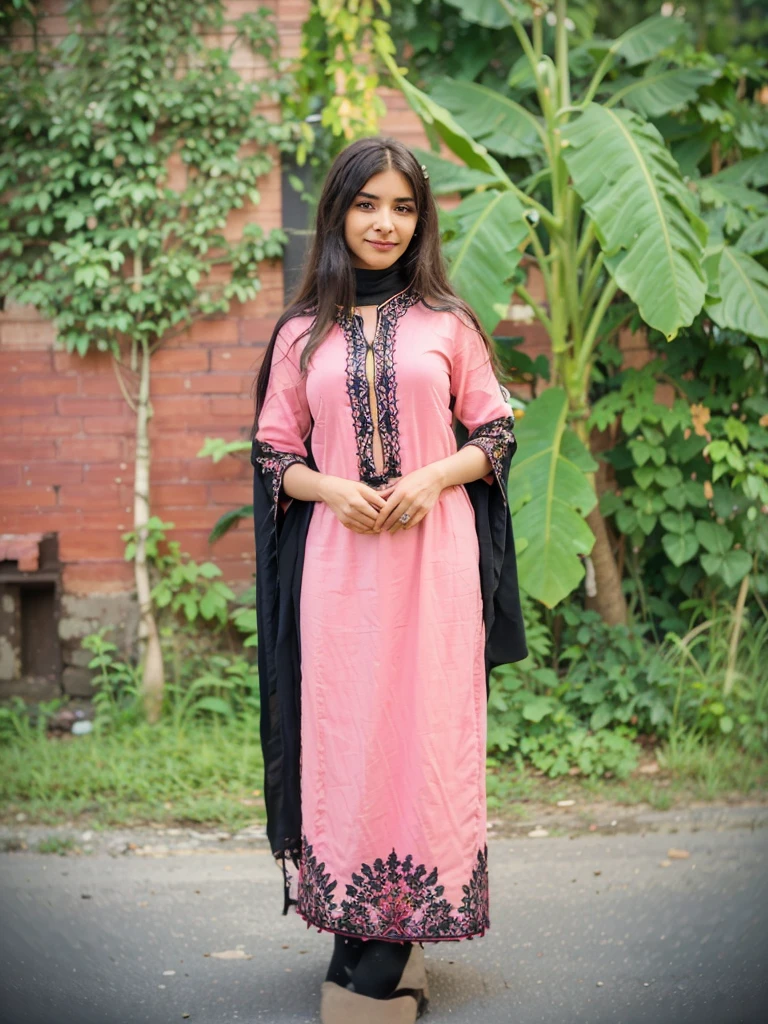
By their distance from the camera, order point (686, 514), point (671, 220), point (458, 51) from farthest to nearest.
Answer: point (458, 51) → point (686, 514) → point (671, 220)

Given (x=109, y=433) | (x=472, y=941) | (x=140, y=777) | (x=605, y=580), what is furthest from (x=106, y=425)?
(x=472, y=941)

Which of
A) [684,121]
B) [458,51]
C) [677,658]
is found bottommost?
[677,658]

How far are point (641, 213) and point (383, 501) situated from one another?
1.79 m

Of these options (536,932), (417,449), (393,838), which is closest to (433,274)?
(417,449)

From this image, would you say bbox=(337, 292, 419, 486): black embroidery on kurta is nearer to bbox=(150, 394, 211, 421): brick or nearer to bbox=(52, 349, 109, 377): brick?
bbox=(150, 394, 211, 421): brick

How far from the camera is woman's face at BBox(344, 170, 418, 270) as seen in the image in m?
2.39

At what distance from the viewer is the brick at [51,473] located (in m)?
4.77

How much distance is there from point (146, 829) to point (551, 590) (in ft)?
5.65

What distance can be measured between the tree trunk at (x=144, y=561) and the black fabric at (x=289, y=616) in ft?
7.00

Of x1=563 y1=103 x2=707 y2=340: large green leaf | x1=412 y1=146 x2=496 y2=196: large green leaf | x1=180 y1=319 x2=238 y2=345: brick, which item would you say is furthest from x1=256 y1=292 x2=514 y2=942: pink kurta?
x1=180 y1=319 x2=238 y2=345: brick

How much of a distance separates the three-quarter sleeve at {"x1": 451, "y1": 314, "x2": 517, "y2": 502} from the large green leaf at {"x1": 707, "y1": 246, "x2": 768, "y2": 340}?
1594 millimetres

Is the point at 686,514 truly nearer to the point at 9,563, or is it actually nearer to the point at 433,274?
the point at 433,274

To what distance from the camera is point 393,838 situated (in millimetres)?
2441

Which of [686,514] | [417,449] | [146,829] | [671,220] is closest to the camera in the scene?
[417,449]
